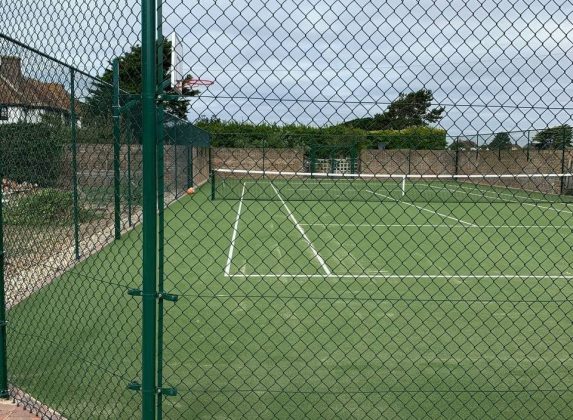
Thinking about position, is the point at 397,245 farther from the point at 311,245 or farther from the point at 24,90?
the point at 24,90

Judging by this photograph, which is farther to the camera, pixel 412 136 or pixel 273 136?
pixel 273 136

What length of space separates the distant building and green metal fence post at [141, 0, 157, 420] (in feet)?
8.62

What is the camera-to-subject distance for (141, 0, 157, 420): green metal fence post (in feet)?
10.4

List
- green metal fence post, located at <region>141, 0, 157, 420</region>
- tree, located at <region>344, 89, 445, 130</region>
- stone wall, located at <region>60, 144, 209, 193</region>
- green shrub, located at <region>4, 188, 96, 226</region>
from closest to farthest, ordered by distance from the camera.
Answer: green metal fence post, located at <region>141, 0, 157, 420</region>, tree, located at <region>344, 89, 445, 130</region>, green shrub, located at <region>4, 188, 96, 226</region>, stone wall, located at <region>60, 144, 209, 193</region>

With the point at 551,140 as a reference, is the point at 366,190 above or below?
below

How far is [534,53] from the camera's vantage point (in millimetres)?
3588

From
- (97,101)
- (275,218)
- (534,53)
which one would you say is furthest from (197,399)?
(275,218)

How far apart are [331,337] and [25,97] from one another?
152 inches

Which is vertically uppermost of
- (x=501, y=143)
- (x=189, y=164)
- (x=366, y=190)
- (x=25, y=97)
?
(x=25, y=97)

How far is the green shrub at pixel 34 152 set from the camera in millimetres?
7113

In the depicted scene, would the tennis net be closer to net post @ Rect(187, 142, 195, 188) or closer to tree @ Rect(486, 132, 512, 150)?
net post @ Rect(187, 142, 195, 188)

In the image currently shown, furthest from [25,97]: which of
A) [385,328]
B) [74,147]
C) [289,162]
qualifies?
[289,162]

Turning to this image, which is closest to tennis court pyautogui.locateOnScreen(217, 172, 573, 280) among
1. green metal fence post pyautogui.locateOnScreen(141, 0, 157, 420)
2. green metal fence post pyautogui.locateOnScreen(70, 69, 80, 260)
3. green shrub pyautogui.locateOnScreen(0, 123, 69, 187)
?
green metal fence post pyautogui.locateOnScreen(70, 69, 80, 260)

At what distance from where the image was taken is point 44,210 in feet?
30.3
